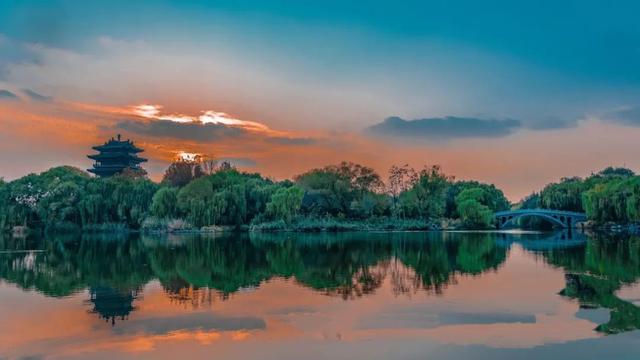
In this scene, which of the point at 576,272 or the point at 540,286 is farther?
the point at 576,272

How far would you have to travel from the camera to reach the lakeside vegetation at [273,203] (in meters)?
54.5

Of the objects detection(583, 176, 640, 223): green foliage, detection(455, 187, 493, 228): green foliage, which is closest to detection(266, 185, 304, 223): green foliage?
detection(455, 187, 493, 228): green foliage

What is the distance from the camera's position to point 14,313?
1306 centimetres

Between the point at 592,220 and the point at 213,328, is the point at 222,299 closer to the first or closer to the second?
the point at 213,328

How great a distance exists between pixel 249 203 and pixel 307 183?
721 centimetres

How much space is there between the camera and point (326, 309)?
12.9 m

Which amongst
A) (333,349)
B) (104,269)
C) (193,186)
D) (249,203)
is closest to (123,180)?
(193,186)

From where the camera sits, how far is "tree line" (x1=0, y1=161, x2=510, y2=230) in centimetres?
5484

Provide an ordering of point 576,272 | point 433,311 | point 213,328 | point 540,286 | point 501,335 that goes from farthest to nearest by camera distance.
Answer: point 576,272 → point 540,286 → point 433,311 → point 213,328 → point 501,335

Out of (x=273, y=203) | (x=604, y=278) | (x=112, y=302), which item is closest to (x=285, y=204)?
(x=273, y=203)

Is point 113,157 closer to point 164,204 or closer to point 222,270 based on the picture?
point 164,204

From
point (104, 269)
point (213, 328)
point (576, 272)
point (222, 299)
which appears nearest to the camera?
point (213, 328)

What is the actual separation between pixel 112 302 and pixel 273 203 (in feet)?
133

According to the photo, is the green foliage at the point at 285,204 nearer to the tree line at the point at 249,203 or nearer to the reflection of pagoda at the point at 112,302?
the tree line at the point at 249,203
